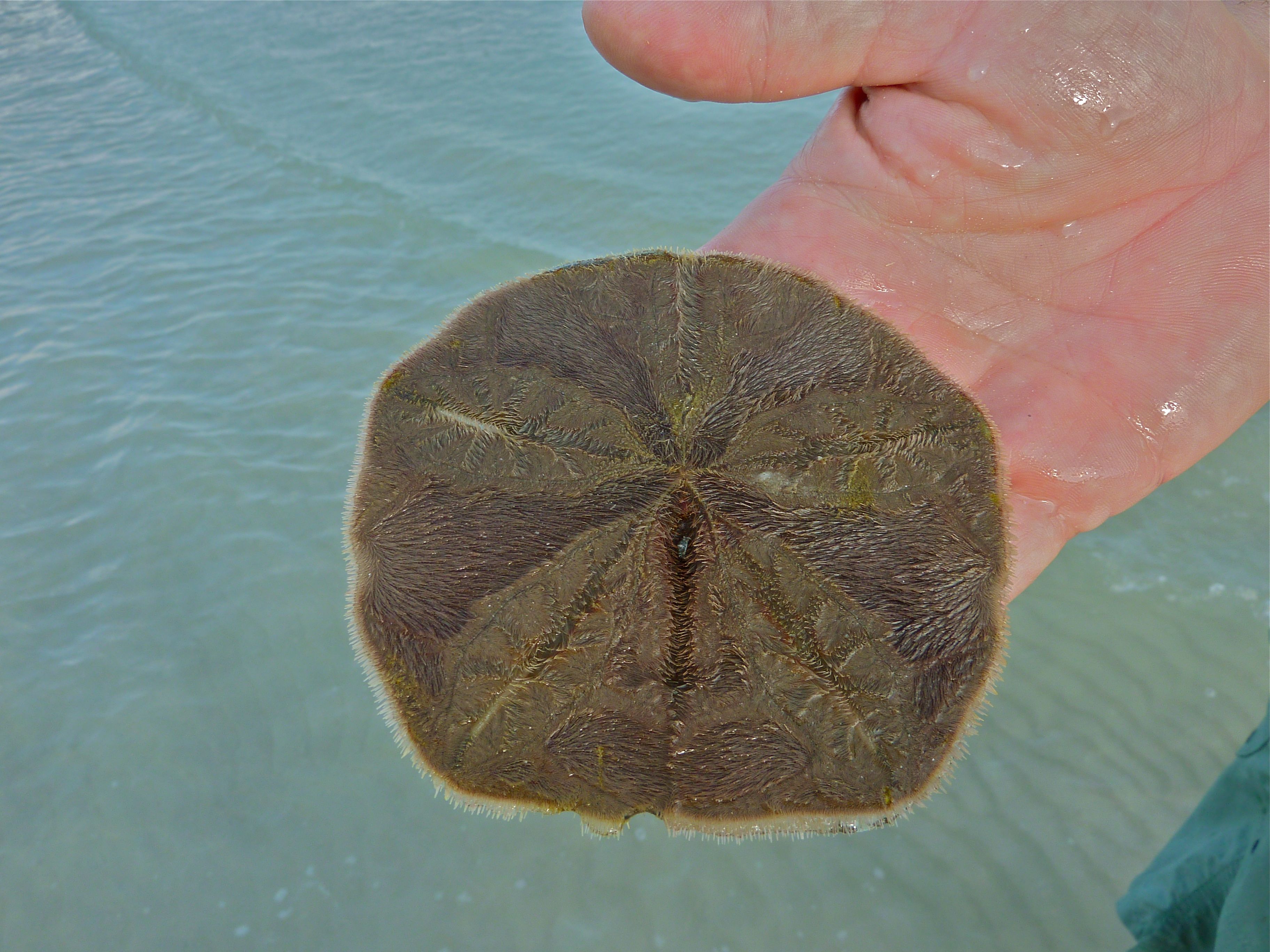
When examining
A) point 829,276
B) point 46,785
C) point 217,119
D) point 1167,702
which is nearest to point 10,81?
point 217,119

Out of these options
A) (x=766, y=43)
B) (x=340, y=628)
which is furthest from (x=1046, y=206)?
(x=340, y=628)

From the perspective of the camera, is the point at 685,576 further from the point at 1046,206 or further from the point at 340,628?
the point at 340,628

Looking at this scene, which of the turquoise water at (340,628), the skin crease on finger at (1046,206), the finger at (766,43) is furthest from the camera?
the turquoise water at (340,628)

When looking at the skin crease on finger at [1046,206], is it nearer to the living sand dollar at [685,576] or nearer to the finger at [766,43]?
the finger at [766,43]

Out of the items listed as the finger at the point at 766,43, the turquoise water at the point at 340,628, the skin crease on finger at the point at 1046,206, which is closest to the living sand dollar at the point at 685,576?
the skin crease on finger at the point at 1046,206

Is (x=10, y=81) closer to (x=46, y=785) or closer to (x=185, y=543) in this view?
(x=185, y=543)
